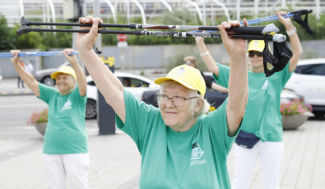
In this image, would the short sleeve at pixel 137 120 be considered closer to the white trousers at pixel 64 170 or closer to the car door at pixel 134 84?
the white trousers at pixel 64 170

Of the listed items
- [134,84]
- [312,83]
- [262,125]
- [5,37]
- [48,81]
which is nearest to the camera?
[262,125]

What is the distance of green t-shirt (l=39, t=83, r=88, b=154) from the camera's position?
4.80 m

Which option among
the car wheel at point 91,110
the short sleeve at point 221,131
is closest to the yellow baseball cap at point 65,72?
the short sleeve at point 221,131

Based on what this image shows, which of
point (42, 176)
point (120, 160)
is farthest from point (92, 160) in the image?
point (42, 176)

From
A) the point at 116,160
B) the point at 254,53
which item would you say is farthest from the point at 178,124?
the point at 116,160

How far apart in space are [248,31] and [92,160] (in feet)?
21.2

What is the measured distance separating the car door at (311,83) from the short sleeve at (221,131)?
1072cm

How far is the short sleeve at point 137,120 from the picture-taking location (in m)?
2.76

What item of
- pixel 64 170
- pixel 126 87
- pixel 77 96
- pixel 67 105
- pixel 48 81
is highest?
pixel 77 96

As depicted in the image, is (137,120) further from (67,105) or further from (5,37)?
(5,37)

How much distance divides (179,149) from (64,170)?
→ 2.59 m

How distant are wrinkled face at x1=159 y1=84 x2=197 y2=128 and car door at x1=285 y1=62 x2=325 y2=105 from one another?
35.3ft

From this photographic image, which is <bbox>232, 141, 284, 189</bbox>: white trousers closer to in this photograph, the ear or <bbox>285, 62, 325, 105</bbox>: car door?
the ear

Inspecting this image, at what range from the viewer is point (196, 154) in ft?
8.51
